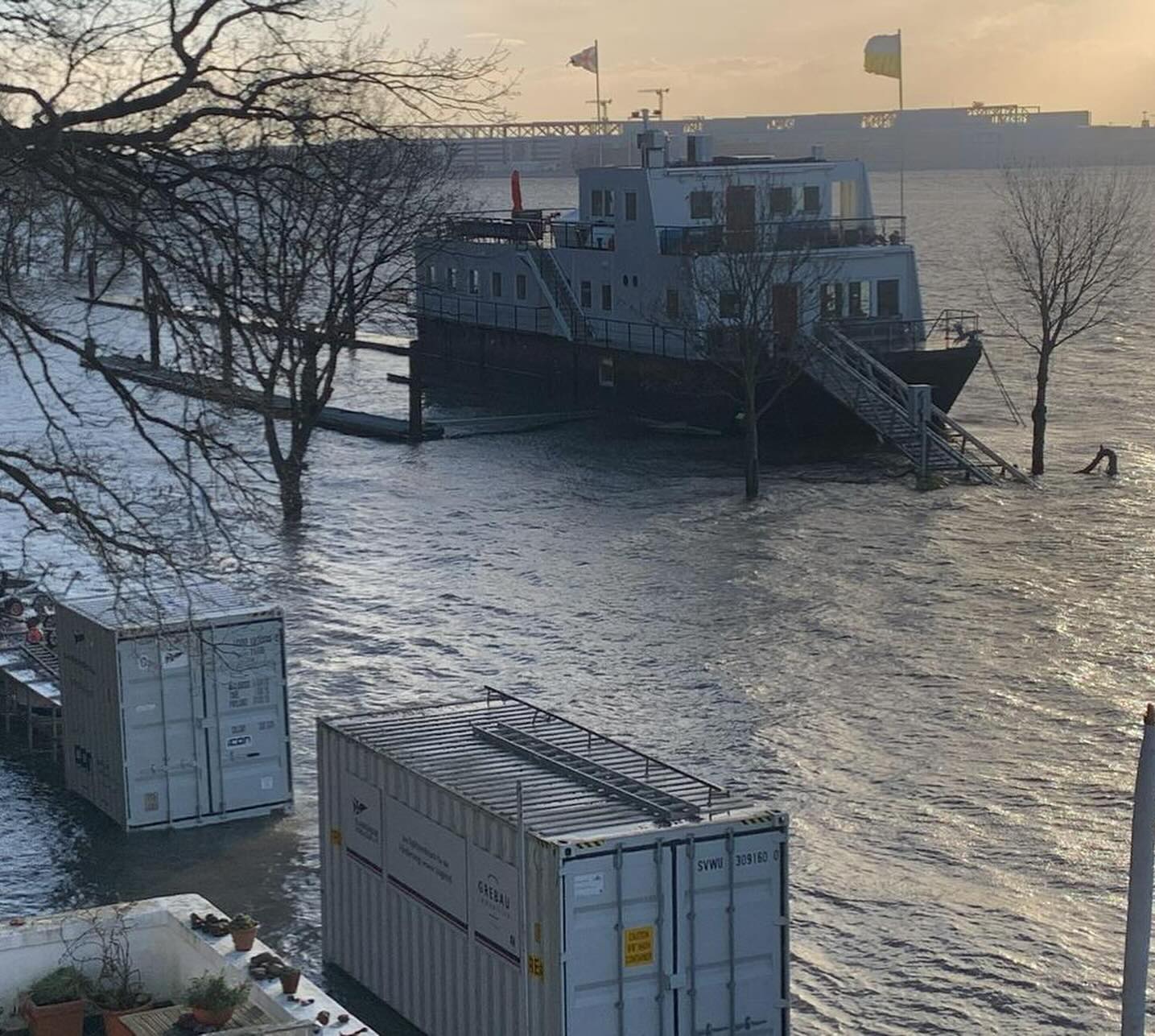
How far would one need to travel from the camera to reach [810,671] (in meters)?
28.8

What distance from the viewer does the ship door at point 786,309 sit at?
51.5 meters

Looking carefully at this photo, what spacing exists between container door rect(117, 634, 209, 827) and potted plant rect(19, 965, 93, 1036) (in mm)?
7918

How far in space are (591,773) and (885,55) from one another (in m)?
68.8

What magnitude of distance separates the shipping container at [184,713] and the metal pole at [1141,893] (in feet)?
35.1

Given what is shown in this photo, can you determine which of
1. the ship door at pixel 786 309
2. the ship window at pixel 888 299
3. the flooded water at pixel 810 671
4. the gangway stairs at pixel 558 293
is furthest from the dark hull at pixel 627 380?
the ship window at pixel 888 299

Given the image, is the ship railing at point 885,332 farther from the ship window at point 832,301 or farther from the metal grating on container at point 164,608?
the metal grating on container at point 164,608

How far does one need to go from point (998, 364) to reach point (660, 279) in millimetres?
26984

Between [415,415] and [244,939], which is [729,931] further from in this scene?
[415,415]

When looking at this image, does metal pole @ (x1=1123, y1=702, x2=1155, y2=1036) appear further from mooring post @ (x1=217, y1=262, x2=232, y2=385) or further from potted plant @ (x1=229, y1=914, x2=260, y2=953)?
mooring post @ (x1=217, y1=262, x2=232, y2=385)

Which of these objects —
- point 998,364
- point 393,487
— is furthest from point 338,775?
point 998,364

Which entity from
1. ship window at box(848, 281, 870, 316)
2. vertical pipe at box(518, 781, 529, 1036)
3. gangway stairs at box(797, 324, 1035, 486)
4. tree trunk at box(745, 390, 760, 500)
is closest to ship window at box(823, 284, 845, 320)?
ship window at box(848, 281, 870, 316)

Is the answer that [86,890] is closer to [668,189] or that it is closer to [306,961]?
[306,961]

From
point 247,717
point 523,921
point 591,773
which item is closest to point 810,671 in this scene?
point 247,717

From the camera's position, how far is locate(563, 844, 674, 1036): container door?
13.8 metres
